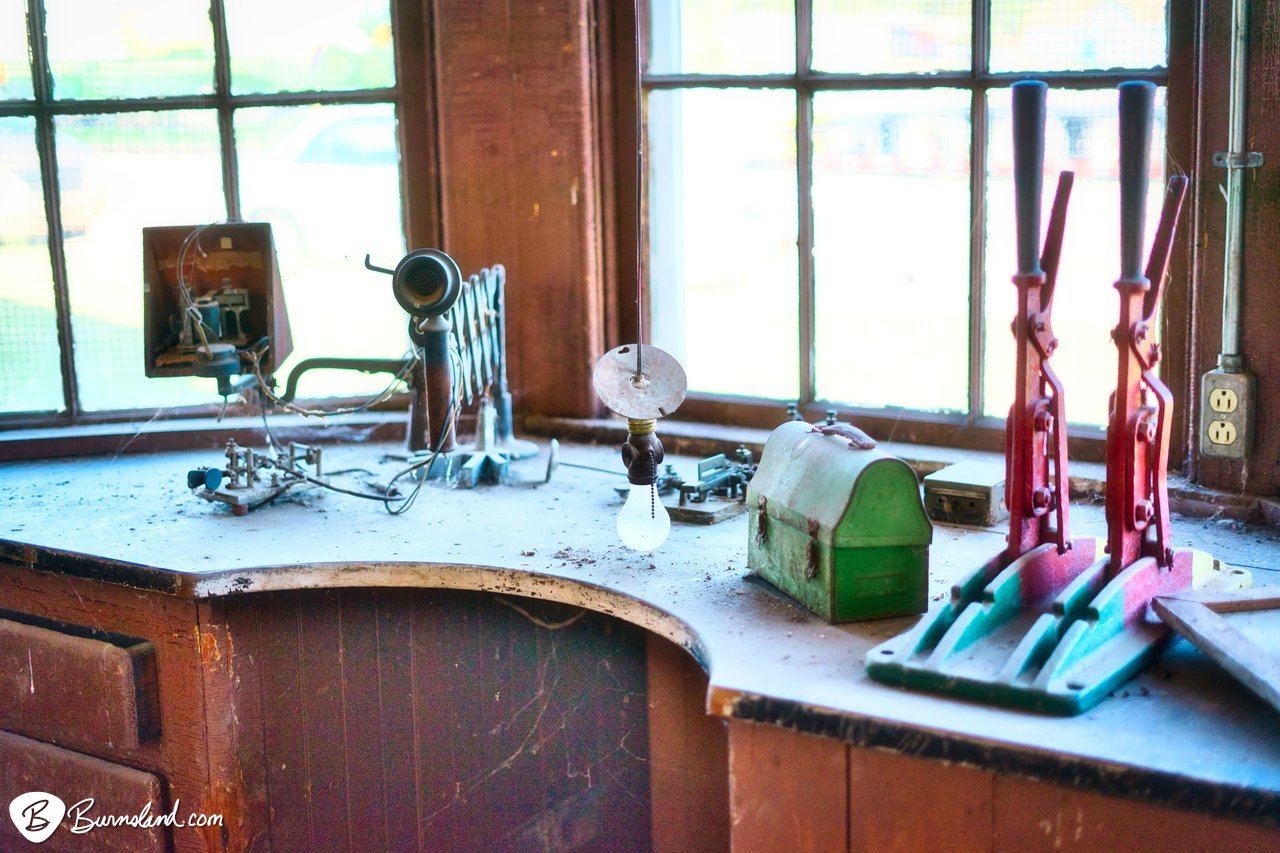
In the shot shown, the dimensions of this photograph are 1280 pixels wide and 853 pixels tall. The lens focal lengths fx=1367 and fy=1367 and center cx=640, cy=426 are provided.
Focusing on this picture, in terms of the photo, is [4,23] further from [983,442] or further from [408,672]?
[983,442]

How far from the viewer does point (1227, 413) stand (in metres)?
2.48

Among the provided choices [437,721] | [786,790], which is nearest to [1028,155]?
[786,790]

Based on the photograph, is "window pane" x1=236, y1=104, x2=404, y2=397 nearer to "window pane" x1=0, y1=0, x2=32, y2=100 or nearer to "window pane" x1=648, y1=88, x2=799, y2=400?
"window pane" x1=0, y1=0, x2=32, y2=100

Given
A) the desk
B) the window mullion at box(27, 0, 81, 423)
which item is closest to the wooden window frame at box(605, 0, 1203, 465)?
the desk

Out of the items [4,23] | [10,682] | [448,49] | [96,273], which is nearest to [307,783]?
[10,682]

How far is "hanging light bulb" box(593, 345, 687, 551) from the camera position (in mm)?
2338

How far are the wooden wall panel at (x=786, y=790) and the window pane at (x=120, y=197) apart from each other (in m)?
2.03

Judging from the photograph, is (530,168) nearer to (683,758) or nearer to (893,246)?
(893,246)

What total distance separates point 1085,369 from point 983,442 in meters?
0.26

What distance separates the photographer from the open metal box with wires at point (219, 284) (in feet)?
9.73

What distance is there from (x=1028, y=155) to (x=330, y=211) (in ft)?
6.47

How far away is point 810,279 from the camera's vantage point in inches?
119

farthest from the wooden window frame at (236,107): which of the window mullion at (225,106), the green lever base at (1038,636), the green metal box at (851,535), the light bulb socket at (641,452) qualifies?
the green lever base at (1038,636)

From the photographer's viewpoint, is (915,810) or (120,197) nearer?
(915,810)
